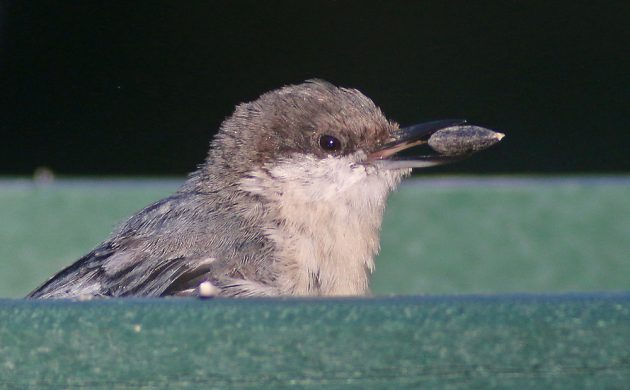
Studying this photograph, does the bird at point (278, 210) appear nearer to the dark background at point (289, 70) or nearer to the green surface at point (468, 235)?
the green surface at point (468, 235)

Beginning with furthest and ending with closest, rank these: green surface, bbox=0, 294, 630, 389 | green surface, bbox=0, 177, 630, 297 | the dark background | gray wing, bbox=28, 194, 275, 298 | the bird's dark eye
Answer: the dark background < green surface, bbox=0, 177, 630, 297 < the bird's dark eye < gray wing, bbox=28, 194, 275, 298 < green surface, bbox=0, 294, 630, 389

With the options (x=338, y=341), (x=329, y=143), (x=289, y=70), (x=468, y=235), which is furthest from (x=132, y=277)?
(x=289, y=70)

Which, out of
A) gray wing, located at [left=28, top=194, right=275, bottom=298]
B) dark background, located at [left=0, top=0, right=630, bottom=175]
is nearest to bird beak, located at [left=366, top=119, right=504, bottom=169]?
gray wing, located at [left=28, top=194, right=275, bottom=298]

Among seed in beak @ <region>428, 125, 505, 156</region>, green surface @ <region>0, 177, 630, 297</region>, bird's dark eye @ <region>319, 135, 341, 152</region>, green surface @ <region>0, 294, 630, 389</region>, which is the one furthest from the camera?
green surface @ <region>0, 177, 630, 297</region>

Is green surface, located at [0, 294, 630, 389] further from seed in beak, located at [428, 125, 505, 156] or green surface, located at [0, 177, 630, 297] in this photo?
green surface, located at [0, 177, 630, 297]

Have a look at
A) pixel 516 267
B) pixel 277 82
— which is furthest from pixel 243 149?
pixel 277 82

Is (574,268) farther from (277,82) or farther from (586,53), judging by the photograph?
(586,53)

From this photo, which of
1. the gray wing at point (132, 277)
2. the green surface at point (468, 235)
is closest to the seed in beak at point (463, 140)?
the green surface at point (468, 235)
